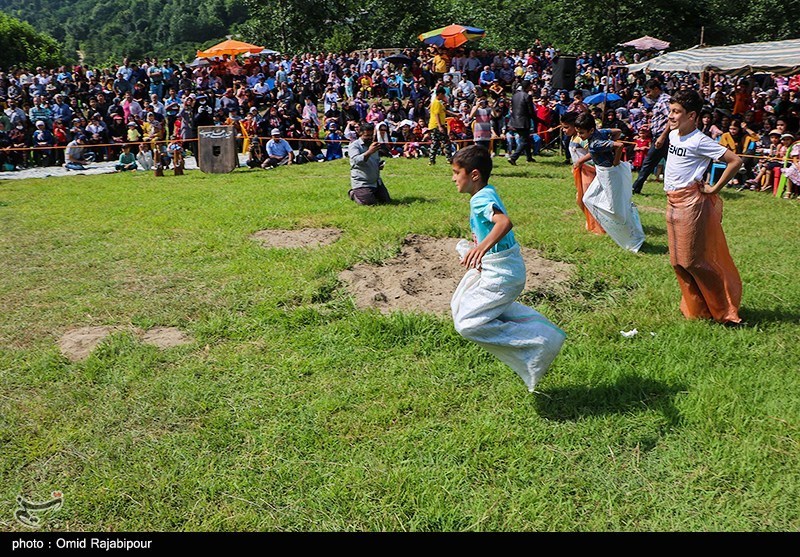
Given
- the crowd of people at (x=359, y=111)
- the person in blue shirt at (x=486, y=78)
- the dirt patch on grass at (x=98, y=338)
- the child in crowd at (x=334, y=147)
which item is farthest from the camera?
the person in blue shirt at (x=486, y=78)

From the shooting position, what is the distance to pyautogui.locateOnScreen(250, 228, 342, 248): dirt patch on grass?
891 cm

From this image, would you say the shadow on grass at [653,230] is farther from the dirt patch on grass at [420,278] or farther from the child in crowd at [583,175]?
the dirt patch on grass at [420,278]

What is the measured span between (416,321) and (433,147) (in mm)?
11735

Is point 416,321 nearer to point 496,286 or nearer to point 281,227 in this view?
point 496,286

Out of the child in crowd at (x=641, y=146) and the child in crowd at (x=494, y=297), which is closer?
the child in crowd at (x=494, y=297)

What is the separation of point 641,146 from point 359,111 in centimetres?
916

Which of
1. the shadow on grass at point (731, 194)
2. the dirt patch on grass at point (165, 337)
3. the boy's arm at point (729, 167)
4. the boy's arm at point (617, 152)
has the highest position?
the boy's arm at point (729, 167)

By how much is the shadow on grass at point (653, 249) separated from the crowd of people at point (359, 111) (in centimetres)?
385

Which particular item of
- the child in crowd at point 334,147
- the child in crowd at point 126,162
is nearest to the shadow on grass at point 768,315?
the child in crowd at point 334,147

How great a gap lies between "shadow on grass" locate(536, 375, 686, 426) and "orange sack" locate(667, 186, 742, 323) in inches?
54.3

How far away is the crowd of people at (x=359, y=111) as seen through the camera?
51.0 ft

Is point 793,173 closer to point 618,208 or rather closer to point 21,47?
point 618,208

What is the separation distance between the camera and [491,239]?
4086 mm

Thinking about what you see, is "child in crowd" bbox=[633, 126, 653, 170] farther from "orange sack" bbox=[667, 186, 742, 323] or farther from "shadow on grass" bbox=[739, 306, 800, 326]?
"orange sack" bbox=[667, 186, 742, 323]
